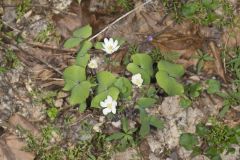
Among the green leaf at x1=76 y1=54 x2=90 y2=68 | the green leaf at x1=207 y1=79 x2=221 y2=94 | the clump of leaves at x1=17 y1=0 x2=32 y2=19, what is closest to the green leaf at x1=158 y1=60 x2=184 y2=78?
the green leaf at x1=207 y1=79 x2=221 y2=94

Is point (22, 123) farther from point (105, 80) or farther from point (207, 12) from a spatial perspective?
point (207, 12)

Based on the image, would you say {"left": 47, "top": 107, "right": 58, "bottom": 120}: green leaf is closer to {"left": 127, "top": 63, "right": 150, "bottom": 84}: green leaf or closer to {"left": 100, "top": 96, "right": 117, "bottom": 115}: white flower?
{"left": 100, "top": 96, "right": 117, "bottom": 115}: white flower

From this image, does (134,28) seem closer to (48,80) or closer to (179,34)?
(179,34)

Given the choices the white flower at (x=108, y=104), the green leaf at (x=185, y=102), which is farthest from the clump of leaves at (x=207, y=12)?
the white flower at (x=108, y=104)

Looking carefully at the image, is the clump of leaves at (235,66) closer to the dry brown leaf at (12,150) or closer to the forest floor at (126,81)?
the forest floor at (126,81)

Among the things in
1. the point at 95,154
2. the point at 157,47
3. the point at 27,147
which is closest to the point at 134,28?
the point at 157,47

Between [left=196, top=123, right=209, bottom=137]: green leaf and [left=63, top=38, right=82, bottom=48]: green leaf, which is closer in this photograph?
[left=196, top=123, right=209, bottom=137]: green leaf

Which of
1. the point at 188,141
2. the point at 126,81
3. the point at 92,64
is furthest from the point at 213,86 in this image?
the point at 92,64
